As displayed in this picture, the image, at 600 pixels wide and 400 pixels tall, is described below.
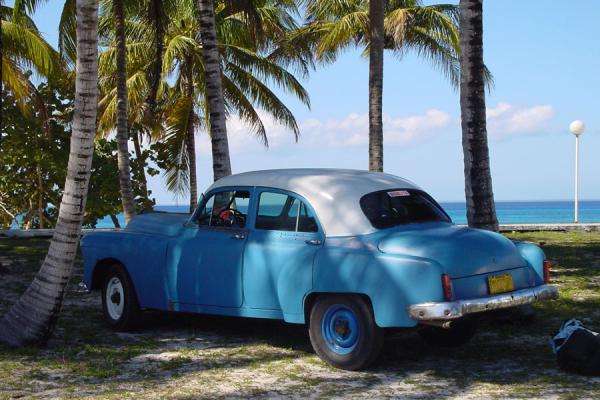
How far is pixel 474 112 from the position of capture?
11.4m

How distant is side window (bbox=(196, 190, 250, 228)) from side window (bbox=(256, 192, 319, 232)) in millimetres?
243

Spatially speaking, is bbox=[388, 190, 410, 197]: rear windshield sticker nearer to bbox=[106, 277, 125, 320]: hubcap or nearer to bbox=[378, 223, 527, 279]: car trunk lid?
bbox=[378, 223, 527, 279]: car trunk lid

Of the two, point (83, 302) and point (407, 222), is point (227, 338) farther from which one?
point (83, 302)

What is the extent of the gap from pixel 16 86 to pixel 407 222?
533 inches

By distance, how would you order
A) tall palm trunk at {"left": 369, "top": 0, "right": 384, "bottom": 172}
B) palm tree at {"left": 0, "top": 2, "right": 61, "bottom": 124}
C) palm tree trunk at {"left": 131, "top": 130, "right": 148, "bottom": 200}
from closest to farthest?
1. palm tree at {"left": 0, "top": 2, "right": 61, "bottom": 124}
2. tall palm trunk at {"left": 369, "top": 0, "right": 384, "bottom": 172}
3. palm tree trunk at {"left": 131, "top": 130, "right": 148, "bottom": 200}

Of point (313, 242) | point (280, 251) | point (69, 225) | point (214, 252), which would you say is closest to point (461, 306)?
point (313, 242)

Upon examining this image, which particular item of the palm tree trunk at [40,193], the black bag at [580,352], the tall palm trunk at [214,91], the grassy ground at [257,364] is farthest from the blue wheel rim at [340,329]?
the palm tree trunk at [40,193]

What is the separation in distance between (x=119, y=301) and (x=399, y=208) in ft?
11.8

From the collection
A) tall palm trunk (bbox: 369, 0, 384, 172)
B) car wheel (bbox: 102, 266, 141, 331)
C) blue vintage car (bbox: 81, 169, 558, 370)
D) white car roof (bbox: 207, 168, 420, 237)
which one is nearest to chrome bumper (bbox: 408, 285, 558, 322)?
blue vintage car (bbox: 81, 169, 558, 370)

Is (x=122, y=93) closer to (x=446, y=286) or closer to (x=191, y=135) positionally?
(x=191, y=135)

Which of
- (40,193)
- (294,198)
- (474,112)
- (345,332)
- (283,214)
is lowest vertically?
(345,332)

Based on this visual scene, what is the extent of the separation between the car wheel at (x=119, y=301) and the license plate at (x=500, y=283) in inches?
161

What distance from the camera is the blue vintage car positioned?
724cm

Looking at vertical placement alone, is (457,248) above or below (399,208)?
below
